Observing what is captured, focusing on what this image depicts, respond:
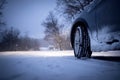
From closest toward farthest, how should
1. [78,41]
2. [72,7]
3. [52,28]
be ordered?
1. [78,41]
2. [72,7]
3. [52,28]

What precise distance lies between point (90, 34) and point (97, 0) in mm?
664

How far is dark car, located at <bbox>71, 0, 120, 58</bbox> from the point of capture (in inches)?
107

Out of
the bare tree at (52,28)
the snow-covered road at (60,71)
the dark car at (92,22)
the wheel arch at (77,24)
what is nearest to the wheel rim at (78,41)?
the dark car at (92,22)

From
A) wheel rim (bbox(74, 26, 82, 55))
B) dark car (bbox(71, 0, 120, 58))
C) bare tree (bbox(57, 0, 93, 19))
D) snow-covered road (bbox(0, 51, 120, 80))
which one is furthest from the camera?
bare tree (bbox(57, 0, 93, 19))

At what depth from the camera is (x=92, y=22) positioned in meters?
3.31

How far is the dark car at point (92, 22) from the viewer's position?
2729 millimetres

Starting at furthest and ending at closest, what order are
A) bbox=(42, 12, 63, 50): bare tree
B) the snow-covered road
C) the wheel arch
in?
bbox=(42, 12, 63, 50): bare tree
the wheel arch
the snow-covered road

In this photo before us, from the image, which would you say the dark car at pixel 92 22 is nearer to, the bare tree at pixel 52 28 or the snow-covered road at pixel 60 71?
→ the snow-covered road at pixel 60 71

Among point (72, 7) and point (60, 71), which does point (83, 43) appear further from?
point (72, 7)

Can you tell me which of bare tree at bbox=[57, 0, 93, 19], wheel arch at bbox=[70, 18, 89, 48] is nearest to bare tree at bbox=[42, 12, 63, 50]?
bare tree at bbox=[57, 0, 93, 19]

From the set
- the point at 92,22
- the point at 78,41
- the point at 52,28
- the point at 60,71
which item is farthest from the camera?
the point at 52,28

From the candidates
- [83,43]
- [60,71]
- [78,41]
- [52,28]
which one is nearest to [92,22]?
[83,43]

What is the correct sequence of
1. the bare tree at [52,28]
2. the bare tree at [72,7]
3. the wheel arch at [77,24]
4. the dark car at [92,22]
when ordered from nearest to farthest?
the dark car at [92,22] < the wheel arch at [77,24] < the bare tree at [72,7] < the bare tree at [52,28]

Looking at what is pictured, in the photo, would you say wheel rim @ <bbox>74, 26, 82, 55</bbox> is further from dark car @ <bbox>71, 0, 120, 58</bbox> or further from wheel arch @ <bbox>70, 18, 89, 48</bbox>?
wheel arch @ <bbox>70, 18, 89, 48</bbox>
